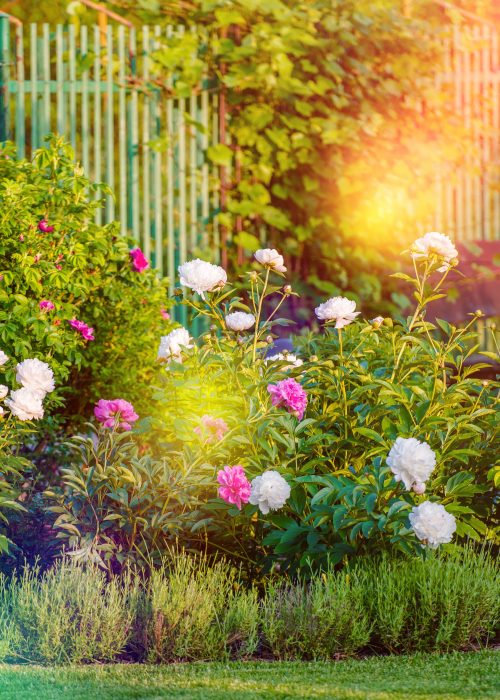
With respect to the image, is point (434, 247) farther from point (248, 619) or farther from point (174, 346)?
point (248, 619)

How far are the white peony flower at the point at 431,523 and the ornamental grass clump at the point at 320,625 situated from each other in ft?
0.93

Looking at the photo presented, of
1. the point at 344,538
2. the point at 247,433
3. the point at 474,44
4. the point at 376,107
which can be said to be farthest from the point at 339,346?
the point at 474,44

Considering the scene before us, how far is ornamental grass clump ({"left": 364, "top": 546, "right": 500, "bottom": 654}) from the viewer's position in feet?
11.4

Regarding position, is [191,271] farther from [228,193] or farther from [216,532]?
[228,193]

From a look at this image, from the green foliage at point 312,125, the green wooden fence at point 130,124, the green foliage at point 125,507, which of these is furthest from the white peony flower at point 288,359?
the green foliage at point 312,125

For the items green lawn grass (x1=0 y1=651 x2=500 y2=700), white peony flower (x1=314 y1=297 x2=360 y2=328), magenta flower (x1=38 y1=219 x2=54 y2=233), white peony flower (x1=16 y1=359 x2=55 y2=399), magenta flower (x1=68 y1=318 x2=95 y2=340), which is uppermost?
magenta flower (x1=38 y1=219 x2=54 y2=233)

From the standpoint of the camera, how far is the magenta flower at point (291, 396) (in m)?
3.94

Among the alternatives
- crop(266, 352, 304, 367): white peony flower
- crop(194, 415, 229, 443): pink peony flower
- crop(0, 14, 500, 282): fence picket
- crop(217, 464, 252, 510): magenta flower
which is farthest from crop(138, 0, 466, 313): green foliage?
crop(217, 464, 252, 510): magenta flower

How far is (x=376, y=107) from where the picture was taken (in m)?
8.23

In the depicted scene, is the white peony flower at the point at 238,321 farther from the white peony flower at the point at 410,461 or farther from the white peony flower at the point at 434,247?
the white peony flower at the point at 410,461

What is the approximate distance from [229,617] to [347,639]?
1.31 feet

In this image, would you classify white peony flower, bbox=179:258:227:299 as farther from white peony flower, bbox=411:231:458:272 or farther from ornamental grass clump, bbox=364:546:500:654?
ornamental grass clump, bbox=364:546:500:654

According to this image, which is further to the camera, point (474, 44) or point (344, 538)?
point (474, 44)

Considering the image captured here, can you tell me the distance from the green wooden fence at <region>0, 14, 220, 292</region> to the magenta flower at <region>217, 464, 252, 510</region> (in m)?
4.00
